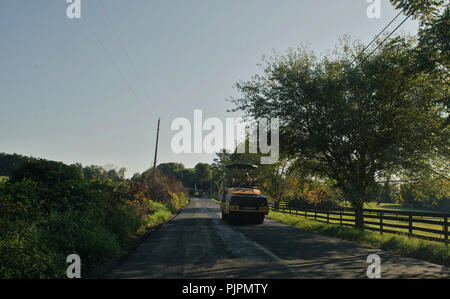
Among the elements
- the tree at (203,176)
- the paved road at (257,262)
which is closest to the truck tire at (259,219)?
the paved road at (257,262)

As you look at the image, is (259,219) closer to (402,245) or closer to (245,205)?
(245,205)

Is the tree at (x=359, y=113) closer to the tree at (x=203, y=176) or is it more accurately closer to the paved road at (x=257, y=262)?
the paved road at (x=257, y=262)

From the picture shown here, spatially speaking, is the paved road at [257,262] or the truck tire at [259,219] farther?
the truck tire at [259,219]

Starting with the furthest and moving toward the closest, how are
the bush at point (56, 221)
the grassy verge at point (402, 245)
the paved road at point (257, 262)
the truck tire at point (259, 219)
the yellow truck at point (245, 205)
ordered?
the truck tire at point (259, 219) < the yellow truck at point (245, 205) < the grassy verge at point (402, 245) < the paved road at point (257, 262) < the bush at point (56, 221)

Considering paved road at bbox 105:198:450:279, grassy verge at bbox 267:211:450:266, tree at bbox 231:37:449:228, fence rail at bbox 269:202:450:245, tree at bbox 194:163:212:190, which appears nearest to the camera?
paved road at bbox 105:198:450:279

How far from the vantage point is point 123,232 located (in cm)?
1096

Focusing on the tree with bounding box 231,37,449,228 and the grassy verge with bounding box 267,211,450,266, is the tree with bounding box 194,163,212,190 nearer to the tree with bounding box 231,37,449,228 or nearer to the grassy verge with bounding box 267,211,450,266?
the tree with bounding box 231,37,449,228

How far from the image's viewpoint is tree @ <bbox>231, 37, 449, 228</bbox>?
13.6 metres

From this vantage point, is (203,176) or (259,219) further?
(203,176)

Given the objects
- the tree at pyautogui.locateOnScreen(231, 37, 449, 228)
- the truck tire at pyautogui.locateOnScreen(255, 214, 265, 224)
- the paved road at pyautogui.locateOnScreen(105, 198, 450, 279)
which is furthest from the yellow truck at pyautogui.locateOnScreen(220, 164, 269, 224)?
the paved road at pyautogui.locateOnScreen(105, 198, 450, 279)

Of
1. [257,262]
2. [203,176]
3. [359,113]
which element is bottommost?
[257,262]

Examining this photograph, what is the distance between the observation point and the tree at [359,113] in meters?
13.6

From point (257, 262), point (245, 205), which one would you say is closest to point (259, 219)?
point (245, 205)

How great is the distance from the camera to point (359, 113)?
1443cm
